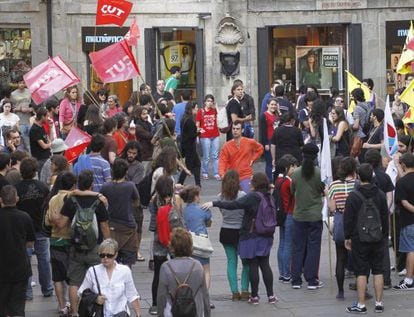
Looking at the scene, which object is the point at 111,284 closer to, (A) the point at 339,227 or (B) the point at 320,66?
(A) the point at 339,227

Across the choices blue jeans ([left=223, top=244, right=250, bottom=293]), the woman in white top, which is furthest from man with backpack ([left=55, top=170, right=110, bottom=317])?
the woman in white top

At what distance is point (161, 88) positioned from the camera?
968 inches

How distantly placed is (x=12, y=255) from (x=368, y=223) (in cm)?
388

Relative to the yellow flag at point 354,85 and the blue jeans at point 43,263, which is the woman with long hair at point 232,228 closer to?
the blue jeans at point 43,263

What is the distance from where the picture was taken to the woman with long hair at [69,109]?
20844 mm

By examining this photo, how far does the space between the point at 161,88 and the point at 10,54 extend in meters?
5.34

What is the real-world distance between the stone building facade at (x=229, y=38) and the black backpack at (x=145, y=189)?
45.0 ft

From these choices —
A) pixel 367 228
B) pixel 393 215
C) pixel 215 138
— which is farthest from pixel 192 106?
pixel 367 228

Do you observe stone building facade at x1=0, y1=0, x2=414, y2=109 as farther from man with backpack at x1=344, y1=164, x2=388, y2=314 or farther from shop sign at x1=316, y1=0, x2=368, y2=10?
man with backpack at x1=344, y1=164, x2=388, y2=314

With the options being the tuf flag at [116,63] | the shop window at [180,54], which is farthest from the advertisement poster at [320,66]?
the tuf flag at [116,63]

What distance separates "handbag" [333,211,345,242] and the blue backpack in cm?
83

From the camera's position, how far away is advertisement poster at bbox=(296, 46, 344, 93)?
28906 millimetres

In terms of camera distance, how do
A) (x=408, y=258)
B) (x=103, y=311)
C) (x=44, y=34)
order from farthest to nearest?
(x=44, y=34) → (x=408, y=258) → (x=103, y=311)

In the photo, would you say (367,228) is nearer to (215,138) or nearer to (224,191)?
(224,191)
